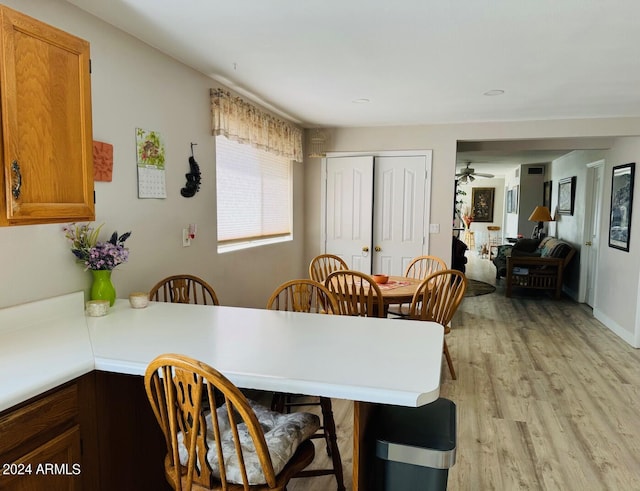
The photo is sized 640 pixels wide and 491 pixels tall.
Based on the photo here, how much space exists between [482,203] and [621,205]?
8008 millimetres

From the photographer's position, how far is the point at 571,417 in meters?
2.88

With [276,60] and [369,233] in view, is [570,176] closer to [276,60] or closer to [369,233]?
[369,233]

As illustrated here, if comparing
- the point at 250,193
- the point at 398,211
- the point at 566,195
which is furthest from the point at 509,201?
the point at 250,193

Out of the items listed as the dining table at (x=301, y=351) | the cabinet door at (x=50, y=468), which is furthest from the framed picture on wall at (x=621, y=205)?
the cabinet door at (x=50, y=468)

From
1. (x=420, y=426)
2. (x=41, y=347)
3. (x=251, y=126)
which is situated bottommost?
(x=420, y=426)

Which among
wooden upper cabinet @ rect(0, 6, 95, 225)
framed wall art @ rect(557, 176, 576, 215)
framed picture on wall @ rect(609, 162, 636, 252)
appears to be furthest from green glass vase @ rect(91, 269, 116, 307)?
framed wall art @ rect(557, 176, 576, 215)

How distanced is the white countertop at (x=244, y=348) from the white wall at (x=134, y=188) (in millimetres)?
171

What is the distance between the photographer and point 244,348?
1584mm

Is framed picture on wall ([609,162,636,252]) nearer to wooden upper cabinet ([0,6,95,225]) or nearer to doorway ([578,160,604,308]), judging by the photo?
doorway ([578,160,604,308])

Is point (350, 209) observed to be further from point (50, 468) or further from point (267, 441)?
point (50, 468)

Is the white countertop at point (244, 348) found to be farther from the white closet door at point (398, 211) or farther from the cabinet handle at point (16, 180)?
the white closet door at point (398, 211)

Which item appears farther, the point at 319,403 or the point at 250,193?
the point at 250,193

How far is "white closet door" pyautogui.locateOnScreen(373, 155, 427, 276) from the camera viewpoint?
4980 mm

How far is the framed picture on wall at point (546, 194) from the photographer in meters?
8.81
